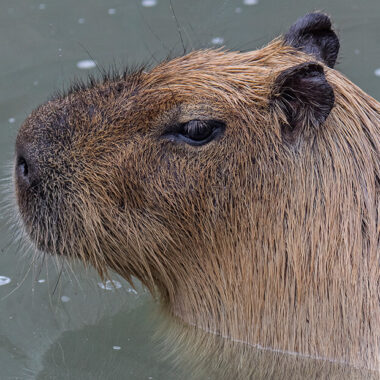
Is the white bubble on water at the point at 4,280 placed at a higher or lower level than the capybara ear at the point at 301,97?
lower

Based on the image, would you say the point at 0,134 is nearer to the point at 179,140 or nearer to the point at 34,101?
the point at 34,101

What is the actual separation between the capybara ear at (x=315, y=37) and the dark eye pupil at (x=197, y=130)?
71 centimetres

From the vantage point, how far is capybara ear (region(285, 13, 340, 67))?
398cm

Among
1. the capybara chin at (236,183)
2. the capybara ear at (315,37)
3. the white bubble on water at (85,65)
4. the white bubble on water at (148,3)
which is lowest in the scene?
the capybara chin at (236,183)

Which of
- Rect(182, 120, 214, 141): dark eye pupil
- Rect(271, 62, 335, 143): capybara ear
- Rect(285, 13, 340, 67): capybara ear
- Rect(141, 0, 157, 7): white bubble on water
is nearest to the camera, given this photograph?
Rect(271, 62, 335, 143): capybara ear

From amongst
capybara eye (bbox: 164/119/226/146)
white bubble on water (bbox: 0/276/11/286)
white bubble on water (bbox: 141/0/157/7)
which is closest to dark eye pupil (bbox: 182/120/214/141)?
capybara eye (bbox: 164/119/226/146)

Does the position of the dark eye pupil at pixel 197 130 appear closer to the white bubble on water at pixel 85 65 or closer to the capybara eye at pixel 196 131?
the capybara eye at pixel 196 131

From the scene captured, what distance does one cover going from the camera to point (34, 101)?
6.74 metres

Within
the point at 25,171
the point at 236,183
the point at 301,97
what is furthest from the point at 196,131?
the point at 25,171

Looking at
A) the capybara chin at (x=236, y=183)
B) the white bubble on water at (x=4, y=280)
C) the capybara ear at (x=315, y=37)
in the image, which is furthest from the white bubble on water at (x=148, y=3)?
the capybara chin at (x=236, y=183)

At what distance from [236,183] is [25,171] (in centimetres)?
97

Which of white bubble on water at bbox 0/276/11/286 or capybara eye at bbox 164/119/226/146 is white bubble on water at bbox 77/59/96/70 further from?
capybara eye at bbox 164/119/226/146

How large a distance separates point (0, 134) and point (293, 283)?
10.9 ft

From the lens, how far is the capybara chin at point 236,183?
11.9 ft
